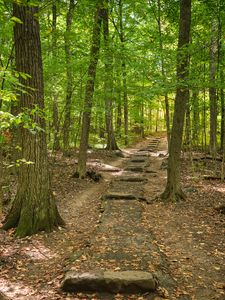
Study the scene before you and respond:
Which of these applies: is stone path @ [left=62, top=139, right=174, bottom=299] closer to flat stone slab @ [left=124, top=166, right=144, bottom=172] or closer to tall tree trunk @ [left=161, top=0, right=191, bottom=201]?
tall tree trunk @ [left=161, top=0, right=191, bottom=201]

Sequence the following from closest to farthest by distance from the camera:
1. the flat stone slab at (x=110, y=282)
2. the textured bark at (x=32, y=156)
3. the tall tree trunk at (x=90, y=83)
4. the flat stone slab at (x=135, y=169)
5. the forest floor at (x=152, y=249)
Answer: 1. the flat stone slab at (x=110, y=282)
2. the forest floor at (x=152, y=249)
3. the textured bark at (x=32, y=156)
4. the tall tree trunk at (x=90, y=83)
5. the flat stone slab at (x=135, y=169)

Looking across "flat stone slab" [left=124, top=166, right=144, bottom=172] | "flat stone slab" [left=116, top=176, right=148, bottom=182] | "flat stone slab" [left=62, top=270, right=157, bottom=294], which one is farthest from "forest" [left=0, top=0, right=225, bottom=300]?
"flat stone slab" [left=124, top=166, right=144, bottom=172]

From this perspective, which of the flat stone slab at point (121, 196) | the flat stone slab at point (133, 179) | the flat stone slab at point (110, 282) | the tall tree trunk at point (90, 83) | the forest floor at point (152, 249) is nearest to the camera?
the flat stone slab at point (110, 282)

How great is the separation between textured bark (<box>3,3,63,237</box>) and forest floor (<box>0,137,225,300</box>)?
0.37 meters

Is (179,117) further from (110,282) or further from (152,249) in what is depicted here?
(110,282)

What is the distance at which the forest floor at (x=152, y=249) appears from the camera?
4512mm

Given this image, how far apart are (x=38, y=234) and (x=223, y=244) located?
4.14 meters

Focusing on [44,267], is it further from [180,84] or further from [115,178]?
[115,178]

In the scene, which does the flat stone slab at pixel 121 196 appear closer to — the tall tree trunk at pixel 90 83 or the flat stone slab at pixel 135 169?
the tall tree trunk at pixel 90 83

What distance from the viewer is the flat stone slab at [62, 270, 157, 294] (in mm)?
4273

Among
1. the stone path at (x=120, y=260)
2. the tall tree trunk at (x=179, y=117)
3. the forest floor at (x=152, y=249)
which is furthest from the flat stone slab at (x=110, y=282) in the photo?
the tall tree trunk at (x=179, y=117)

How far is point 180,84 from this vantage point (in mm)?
8047

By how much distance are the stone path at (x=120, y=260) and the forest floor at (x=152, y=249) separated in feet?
0.17

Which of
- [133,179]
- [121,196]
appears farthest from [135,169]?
[121,196]
